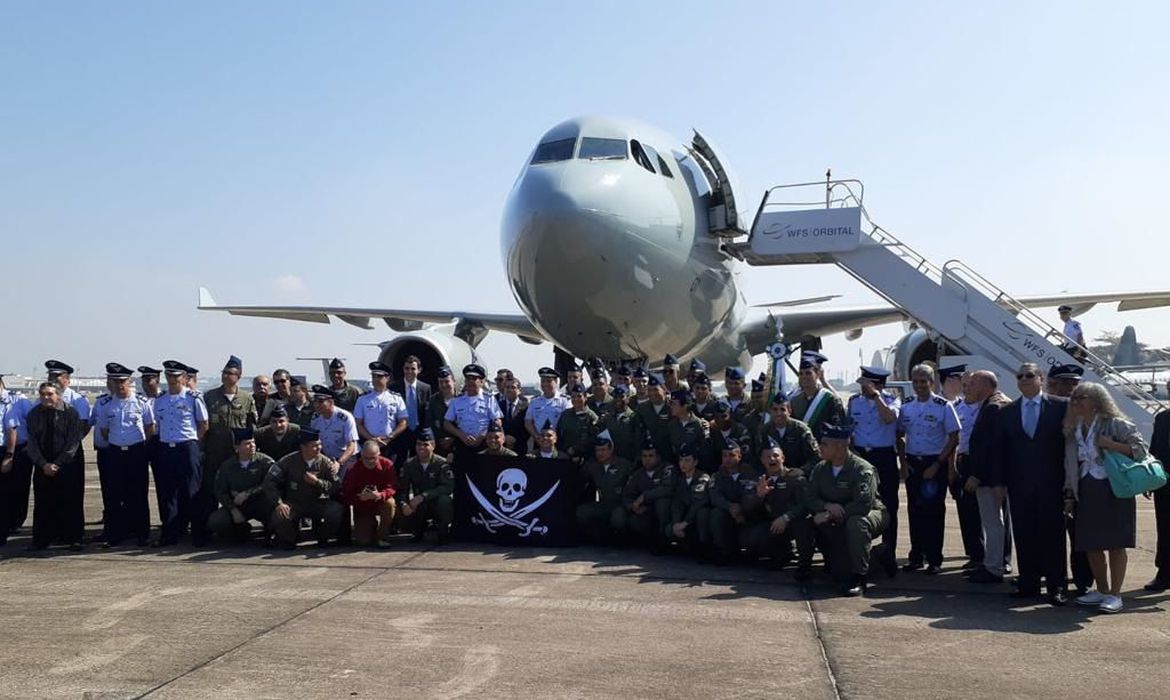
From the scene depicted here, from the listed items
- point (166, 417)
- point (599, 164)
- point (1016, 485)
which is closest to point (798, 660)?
point (1016, 485)

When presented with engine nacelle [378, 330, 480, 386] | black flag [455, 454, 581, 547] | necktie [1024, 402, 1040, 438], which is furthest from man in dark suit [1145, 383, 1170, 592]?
engine nacelle [378, 330, 480, 386]

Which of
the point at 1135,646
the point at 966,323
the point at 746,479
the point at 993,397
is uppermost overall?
the point at 966,323

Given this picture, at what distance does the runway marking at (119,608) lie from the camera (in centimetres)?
536

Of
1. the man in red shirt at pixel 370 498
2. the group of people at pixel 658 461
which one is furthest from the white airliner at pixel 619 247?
the man in red shirt at pixel 370 498

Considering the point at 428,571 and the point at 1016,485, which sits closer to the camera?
the point at 1016,485

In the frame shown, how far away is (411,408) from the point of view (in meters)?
10.3

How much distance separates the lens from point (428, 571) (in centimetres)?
710

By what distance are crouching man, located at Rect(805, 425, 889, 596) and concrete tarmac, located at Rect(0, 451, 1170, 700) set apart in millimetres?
251

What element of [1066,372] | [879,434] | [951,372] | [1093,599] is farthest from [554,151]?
[1093,599]

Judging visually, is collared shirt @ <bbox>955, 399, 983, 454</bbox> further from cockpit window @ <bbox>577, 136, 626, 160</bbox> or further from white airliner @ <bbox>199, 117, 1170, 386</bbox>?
cockpit window @ <bbox>577, 136, 626, 160</bbox>

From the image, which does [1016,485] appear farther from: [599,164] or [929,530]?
[599,164]

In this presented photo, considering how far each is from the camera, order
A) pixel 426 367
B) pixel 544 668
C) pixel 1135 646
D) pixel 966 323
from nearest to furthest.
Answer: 1. pixel 544 668
2. pixel 1135 646
3. pixel 966 323
4. pixel 426 367

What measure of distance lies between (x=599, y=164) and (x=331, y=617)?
6.91 metres

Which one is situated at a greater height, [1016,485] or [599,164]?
[599,164]
